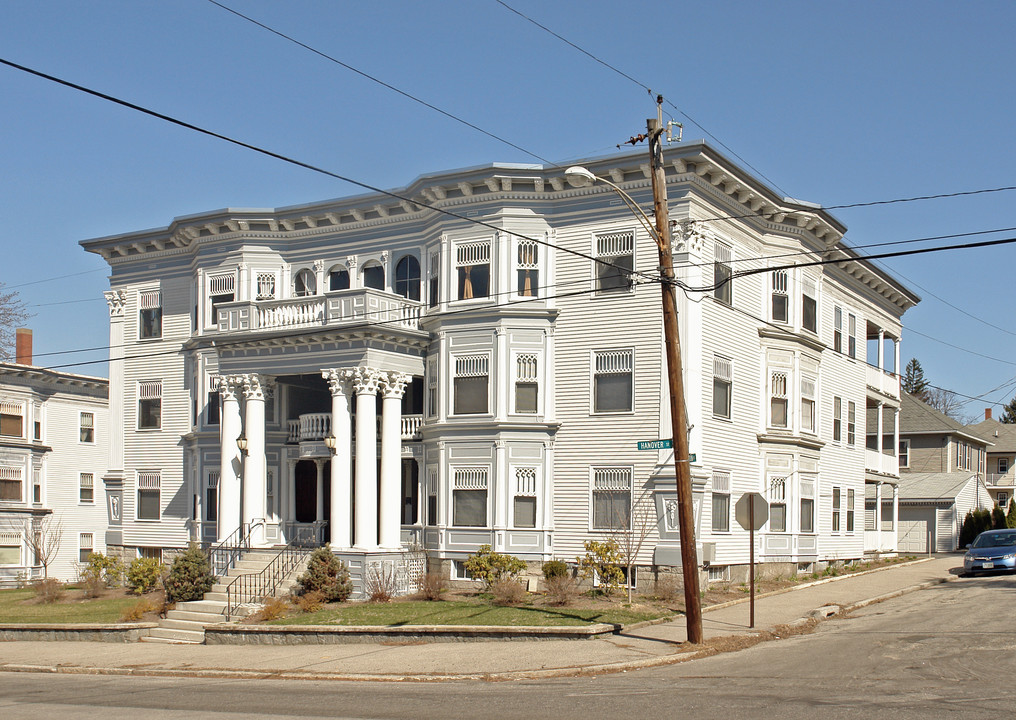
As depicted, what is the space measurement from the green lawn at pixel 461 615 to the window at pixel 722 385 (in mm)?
7413

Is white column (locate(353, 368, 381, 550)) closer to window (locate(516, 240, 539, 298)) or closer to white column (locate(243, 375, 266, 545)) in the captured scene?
white column (locate(243, 375, 266, 545))

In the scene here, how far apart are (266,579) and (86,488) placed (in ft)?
85.1

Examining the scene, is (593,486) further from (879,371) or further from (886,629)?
(879,371)

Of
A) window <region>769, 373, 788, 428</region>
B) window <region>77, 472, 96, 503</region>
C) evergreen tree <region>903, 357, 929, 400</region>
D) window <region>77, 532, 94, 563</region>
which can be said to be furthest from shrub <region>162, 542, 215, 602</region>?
evergreen tree <region>903, 357, 929, 400</region>

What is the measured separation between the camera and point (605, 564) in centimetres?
2712

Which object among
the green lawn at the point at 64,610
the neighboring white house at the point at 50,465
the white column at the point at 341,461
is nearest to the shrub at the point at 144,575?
the green lawn at the point at 64,610

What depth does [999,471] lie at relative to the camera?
76375 millimetres

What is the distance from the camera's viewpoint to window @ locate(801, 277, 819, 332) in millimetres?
33562

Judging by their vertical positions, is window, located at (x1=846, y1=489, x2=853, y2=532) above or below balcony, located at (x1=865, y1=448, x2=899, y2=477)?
below

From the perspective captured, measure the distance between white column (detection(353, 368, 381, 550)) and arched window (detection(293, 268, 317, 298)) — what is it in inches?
237

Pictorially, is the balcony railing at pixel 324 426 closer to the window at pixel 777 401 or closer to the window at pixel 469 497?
the window at pixel 469 497

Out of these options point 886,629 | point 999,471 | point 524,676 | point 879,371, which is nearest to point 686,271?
point 886,629

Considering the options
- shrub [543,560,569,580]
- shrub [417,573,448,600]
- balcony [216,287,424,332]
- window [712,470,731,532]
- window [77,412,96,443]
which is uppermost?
balcony [216,287,424,332]

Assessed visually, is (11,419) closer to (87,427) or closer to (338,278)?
(87,427)
